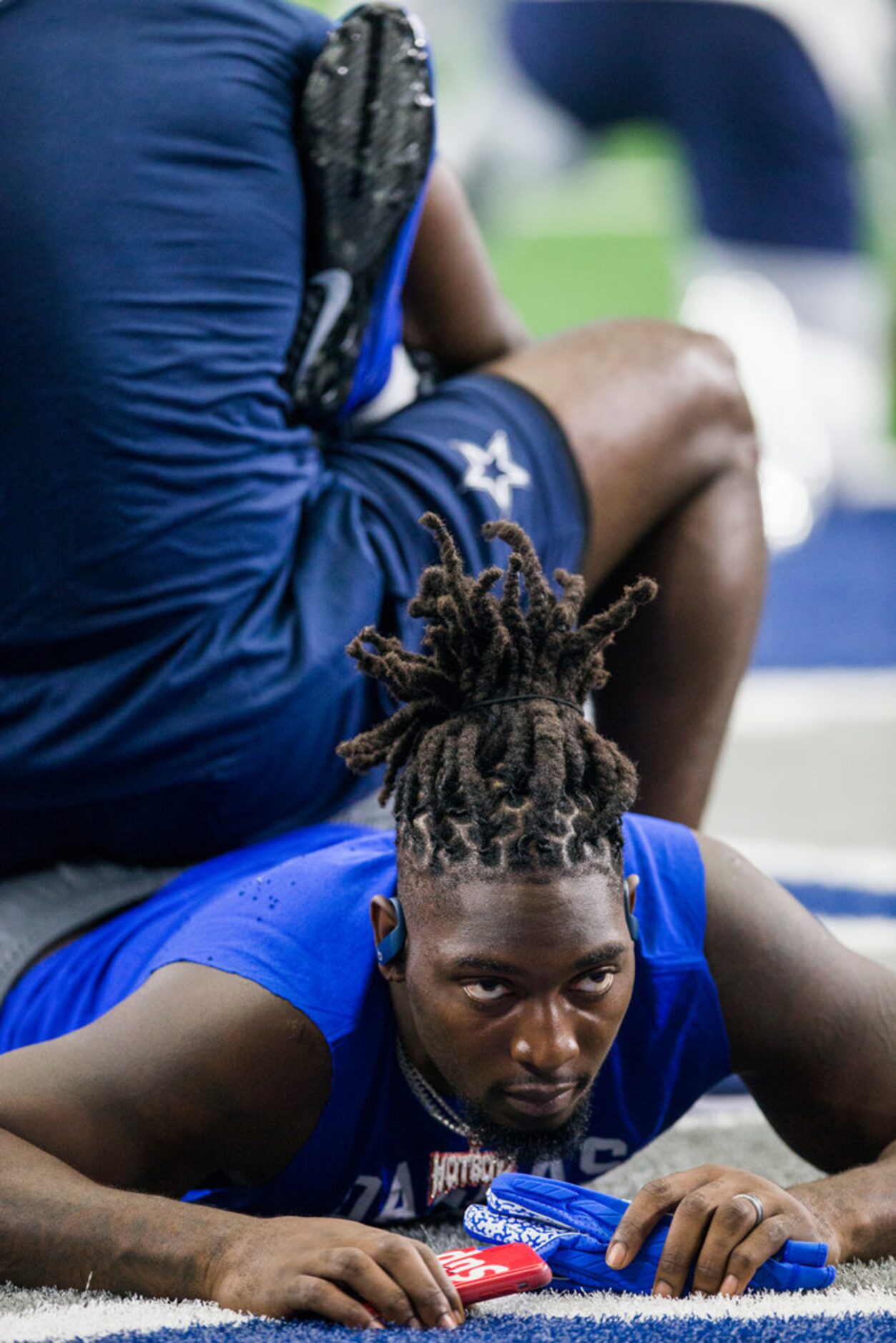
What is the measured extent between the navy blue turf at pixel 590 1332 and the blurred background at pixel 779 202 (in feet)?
8.03

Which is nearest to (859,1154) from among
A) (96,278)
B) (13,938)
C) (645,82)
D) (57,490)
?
(13,938)

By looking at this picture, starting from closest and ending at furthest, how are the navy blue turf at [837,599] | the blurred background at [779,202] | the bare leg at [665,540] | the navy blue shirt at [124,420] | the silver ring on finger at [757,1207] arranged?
1. the silver ring on finger at [757,1207]
2. the navy blue shirt at [124,420]
3. the bare leg at [665,540]
4. the navy blue turf at [837,599]
5. the blurred background at [779,202]

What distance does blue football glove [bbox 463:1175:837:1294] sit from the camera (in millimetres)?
1387

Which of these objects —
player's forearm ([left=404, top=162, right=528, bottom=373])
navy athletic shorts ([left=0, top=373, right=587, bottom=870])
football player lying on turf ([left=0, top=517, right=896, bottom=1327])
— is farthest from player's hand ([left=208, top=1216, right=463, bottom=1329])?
player's forearm ([left=404, top=162, right=528, bottom=373])

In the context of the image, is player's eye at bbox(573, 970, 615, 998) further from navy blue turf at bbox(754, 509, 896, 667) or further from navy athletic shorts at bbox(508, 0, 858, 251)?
navy athletic shorts at bbox(508, 0, 858, 251)

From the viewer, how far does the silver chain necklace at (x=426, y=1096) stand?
1.61m

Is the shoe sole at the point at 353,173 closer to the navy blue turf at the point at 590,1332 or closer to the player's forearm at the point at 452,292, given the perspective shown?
the player's forearm at the point at 452,292

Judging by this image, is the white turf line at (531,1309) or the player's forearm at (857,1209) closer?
the white turf line at (531,1309)

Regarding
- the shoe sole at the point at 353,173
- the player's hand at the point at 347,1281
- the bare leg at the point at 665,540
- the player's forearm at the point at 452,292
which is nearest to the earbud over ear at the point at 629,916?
the player's hand at the point at 347,1281

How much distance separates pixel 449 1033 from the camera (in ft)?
4.86

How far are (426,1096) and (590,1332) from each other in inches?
13.6

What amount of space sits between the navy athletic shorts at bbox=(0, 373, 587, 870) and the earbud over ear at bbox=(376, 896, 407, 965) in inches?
14.2

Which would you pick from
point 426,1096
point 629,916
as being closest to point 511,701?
point 629,916

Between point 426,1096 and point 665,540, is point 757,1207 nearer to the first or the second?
point 426,1096
